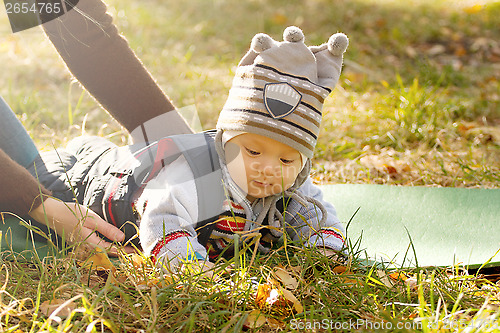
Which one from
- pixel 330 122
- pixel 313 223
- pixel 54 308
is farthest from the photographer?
pixel 330 122

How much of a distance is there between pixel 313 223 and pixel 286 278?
394 millimetres

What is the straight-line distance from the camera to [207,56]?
4344 millimetres

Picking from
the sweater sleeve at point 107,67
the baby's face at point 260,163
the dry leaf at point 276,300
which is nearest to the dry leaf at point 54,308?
the dry leaf at point 276,300

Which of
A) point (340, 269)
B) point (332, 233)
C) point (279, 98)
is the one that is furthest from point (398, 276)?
point (279, 98)

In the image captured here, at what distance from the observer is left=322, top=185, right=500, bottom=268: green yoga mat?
1.73 meters

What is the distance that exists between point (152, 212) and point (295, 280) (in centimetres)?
47

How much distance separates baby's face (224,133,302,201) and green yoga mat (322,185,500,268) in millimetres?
344

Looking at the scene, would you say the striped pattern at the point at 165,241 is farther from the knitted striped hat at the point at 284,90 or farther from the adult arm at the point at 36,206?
the knitted striped hat at the point at 284,90

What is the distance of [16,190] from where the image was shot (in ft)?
5.41

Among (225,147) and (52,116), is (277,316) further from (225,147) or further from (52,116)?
(52,116)

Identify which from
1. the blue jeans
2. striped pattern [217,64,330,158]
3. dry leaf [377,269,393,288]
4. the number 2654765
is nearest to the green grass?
dry leaf [377,269,393,288]

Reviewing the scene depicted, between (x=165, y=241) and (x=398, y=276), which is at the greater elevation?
(x=165, y=241)

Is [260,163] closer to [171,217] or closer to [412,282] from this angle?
[171,217]

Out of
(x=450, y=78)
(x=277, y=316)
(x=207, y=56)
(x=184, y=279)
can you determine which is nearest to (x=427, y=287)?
(x=277, y=316)
